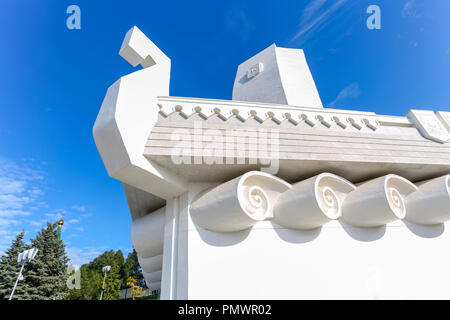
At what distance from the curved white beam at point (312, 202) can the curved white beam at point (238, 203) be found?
0.86 ft

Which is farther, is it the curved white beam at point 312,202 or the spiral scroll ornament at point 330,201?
the spiral scroll ornament at point 330,201

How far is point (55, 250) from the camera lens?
2097 centimetres

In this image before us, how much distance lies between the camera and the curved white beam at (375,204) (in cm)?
500

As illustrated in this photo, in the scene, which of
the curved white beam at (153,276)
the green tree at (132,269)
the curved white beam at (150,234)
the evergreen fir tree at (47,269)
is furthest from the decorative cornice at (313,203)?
the green tree at (132,269)

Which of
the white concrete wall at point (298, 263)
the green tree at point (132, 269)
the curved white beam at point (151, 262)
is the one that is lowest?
the white concrete wall at point (298, 263)

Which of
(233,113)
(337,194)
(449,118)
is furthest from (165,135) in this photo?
(449,118)

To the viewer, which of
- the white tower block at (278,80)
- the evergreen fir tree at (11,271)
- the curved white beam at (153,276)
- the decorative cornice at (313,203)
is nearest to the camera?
the decorative cornice at (313,203)

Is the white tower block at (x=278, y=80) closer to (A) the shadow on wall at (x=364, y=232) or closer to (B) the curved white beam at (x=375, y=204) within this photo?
(B) the curved white beam at (x=375, y=204)

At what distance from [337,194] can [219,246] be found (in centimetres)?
305

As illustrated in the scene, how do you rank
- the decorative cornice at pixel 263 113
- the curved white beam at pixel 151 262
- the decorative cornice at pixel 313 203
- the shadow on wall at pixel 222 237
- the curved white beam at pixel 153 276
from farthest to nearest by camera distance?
the curved white beam at pixel 153 276 < the curved white beam at pixel 151 262 < the decorative cornice at pixel 263 113 < the shadow on wall at pixel 222 237 < the decorative cornice at pixel 313 203

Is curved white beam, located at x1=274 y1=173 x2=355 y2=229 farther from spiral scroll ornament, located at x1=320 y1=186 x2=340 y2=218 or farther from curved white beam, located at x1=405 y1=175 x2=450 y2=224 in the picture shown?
curved white beam, located at x1=405 y1=175 x2=450 y2=224

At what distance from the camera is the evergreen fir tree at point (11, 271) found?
56.5ft

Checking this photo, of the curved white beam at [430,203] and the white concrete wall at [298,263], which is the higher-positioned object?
the curved white beam at [430,203]

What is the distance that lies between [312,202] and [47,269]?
23.2 metres
